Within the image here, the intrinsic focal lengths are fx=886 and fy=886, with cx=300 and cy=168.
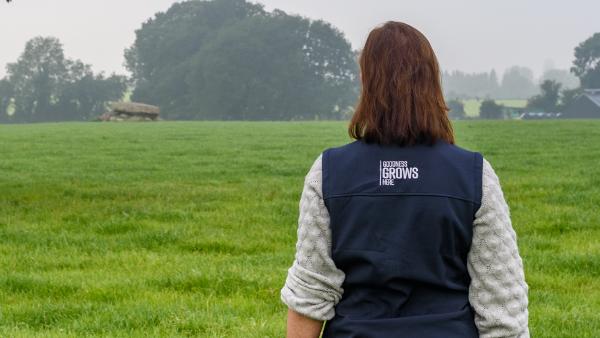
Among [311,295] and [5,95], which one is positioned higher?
[5,95]

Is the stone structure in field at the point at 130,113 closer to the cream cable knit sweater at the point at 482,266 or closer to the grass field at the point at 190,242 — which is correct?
the grass field at the point at 190,242

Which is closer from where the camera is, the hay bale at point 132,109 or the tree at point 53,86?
the hay bale at point 132,109

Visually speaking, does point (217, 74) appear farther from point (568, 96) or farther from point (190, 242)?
point (190, 242)

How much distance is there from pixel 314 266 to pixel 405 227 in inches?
15.9

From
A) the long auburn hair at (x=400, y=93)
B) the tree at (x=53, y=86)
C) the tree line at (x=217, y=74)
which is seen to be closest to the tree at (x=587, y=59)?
the tree line at (x=217, y=74)

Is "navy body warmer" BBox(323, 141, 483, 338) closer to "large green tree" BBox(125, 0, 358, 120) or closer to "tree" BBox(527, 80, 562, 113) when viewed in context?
"tree" BBox(527, 80, 562, 113)

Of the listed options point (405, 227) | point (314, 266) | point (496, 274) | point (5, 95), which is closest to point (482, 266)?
point (496, 274)

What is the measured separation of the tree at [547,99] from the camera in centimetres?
9181

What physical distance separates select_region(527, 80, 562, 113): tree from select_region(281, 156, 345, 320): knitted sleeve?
3615 inches

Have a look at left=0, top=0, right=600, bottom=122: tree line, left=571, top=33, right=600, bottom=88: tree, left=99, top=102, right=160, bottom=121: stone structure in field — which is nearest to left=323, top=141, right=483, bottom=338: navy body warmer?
left=99, top=102, right=160, bottom=121: stone structure in field

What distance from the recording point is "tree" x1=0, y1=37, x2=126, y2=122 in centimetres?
10150

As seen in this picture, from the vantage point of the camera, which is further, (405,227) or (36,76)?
(36,76)

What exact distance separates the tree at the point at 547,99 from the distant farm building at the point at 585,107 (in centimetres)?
530

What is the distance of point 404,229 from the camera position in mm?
3160
